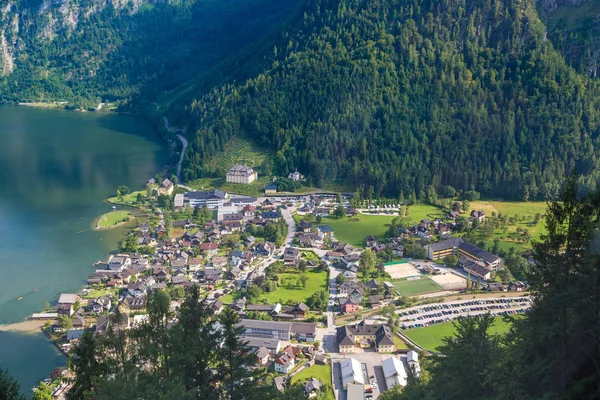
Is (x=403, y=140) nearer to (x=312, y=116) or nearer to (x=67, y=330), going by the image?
(x=312, y=116)

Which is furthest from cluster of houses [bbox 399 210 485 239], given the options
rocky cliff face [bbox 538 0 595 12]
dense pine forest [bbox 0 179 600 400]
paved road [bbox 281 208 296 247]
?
rocky cliff face [bbox 538 0 595 12]

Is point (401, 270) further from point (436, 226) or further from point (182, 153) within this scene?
point (182, 153)

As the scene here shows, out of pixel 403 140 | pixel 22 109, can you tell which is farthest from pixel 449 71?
pixel 22 109

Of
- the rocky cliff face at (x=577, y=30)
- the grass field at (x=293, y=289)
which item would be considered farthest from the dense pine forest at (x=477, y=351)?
the rocky cliff face at (x=577, y=30)

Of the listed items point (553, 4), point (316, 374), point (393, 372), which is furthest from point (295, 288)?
point (553, 4)

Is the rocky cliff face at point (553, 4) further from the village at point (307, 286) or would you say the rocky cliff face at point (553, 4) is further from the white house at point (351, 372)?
the white house at point (351, 372)

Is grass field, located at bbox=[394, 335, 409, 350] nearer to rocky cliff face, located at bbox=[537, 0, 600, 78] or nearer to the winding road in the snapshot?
the winding road
